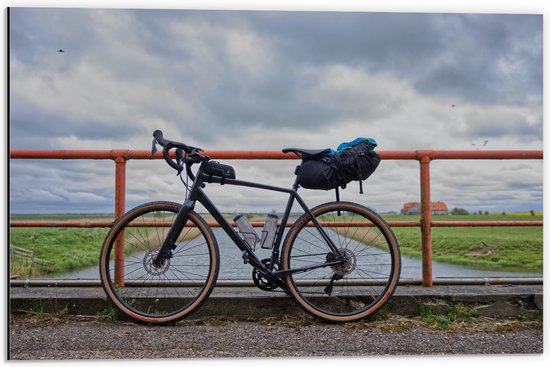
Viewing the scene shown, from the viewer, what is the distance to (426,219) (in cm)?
273

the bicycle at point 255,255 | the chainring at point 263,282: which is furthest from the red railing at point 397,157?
the chainring at point 263,282

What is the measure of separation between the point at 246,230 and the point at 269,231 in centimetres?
11

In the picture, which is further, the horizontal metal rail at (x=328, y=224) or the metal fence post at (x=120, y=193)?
the metal fence post at (x=120, y=193)

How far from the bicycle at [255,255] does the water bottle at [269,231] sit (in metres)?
0.02

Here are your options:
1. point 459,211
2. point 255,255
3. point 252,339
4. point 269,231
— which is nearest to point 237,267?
point 255,255

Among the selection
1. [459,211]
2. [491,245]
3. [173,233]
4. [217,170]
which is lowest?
[491,245]

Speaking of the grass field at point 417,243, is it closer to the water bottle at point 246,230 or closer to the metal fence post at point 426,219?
the metal fence post at point 426,219

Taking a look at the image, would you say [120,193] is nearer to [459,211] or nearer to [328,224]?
[328,224]

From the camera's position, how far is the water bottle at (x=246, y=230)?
2369mm

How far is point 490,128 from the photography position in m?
3.03

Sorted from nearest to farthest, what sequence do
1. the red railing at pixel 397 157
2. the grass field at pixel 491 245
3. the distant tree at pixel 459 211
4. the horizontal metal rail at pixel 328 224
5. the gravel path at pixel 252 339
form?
the gravel path at pixel 252 339
the horizontal metal rail at pixel 328 224
the red railing at pixel 397 157
the distant tree at pixel 459 211
the grass field at pixel 491 245

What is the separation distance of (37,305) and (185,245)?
0.87 m

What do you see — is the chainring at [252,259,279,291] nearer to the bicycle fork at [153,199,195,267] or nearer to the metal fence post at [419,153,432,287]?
the bicycle fork at [153,199,195,267]

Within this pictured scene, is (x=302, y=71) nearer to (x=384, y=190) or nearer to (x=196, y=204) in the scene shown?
(x=384, y=190)
